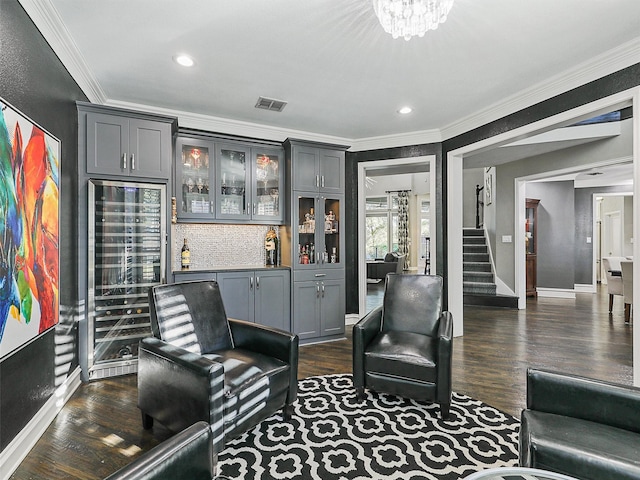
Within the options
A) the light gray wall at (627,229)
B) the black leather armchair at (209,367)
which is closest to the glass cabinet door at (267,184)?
the black leather armchair at (209,367)

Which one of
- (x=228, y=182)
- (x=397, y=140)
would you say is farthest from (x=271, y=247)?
(x=397, y=140)

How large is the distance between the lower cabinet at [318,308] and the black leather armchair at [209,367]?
1532 mm

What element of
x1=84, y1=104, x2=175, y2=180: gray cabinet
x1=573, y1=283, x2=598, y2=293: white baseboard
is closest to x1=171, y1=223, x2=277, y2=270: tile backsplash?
x1=84, y1=104, x2=175, y2=180: gray cabinet

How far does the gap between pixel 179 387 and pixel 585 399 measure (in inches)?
82.6

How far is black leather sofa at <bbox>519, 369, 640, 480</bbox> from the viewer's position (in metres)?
1.34

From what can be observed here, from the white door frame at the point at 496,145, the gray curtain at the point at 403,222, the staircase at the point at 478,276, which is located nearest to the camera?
the white door frame at the point at 496,145

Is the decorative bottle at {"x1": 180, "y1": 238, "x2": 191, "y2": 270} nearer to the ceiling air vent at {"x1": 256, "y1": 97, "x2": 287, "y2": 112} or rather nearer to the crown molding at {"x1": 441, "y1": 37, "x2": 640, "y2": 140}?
the ceiling air vent at {"x1": 256, "y1": 97, "x2": 287, "y2": 112}

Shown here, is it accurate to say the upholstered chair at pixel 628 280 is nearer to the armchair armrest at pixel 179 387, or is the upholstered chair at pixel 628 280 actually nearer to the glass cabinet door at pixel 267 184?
the glass cabinet door at pixel 267 184

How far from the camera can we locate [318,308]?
4.36m

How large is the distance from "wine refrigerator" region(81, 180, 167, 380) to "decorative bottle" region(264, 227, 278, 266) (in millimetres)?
1394

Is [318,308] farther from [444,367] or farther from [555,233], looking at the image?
[555,233]

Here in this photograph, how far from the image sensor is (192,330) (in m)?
2.50

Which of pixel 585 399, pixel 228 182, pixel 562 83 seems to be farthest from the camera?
pixel 228 182

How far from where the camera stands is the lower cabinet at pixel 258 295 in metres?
3.84
